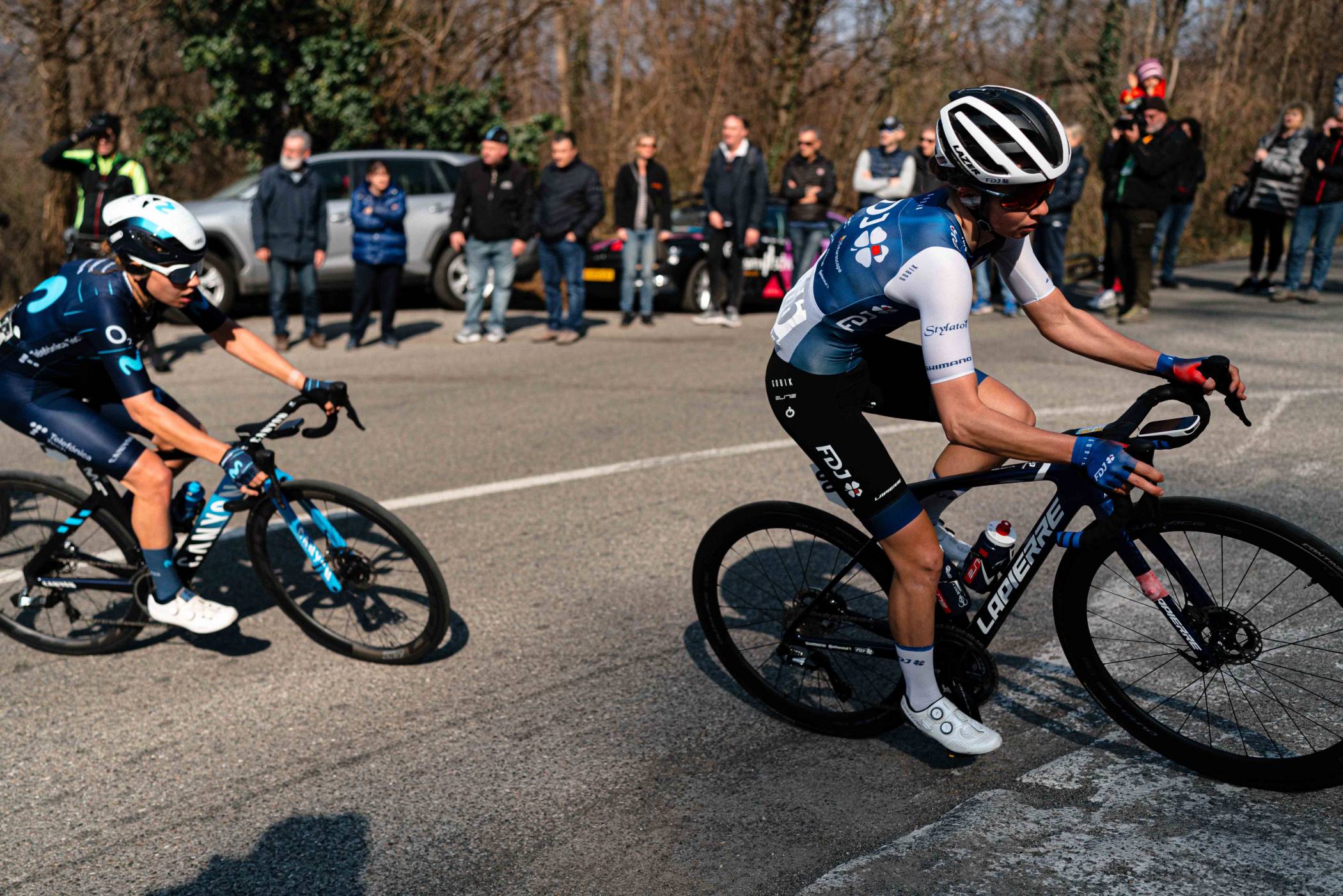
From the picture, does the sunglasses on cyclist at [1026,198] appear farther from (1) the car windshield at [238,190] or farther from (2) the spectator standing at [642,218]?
(1) the car windshield at [238,190]

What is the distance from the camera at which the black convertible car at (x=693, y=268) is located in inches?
560

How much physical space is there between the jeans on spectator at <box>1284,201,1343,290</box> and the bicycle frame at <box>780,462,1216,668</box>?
10.6m

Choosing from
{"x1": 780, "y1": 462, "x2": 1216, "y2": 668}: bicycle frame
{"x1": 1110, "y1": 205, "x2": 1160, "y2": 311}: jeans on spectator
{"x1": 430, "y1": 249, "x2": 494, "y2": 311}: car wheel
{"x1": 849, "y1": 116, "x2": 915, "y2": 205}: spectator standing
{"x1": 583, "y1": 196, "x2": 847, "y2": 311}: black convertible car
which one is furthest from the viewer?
{"x1": 430, "y1": 249, "x2": 494, "y2": 311}: car wheel

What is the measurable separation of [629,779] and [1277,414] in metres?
6.17

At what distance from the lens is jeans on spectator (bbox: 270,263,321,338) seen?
1230 centimetres

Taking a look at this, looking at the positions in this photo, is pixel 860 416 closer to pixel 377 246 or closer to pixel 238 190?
pixel 377 246

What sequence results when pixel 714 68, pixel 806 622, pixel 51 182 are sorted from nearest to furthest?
pixel 806 622 → pixel 51 182 → pixel 714 68

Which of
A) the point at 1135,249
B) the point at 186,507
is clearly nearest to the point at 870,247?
the point at 186,507

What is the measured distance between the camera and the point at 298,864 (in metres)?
3.46

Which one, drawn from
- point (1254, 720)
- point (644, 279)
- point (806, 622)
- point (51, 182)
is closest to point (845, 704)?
point (806, 622)

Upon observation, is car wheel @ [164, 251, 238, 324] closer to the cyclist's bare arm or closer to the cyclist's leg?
the cyclist's leg

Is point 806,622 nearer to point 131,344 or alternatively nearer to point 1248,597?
point 1248,597

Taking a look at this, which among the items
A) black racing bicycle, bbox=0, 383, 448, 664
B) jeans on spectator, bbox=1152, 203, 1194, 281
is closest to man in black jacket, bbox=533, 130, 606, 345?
jeans on spectator, bbox=1152, 203, 1194, 281

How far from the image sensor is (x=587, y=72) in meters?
24.6
